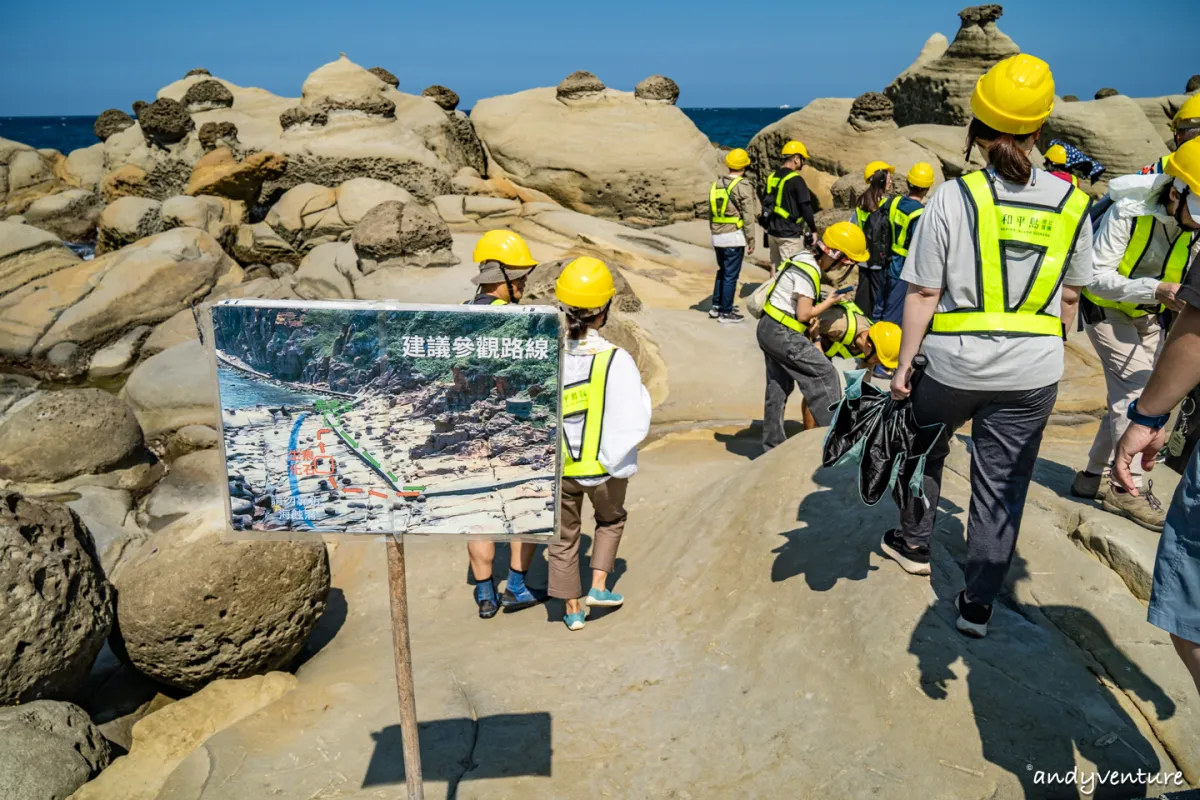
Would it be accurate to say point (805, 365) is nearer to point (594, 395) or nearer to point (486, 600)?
point (594, 395)

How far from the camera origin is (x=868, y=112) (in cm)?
1716

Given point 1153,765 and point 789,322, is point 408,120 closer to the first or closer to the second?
point 789,322

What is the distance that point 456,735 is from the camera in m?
3.43

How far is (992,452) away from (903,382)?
0.37 metres

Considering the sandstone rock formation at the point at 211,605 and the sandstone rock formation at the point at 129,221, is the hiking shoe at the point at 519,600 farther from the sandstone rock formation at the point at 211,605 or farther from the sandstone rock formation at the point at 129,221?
the sandstone rock formation at the point at 129,221

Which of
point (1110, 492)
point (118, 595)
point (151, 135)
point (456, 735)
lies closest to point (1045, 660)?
point (1110, 492)

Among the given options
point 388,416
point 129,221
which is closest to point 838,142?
point 129,221

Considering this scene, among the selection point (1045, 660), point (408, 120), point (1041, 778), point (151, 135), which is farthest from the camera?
point (151, 135)

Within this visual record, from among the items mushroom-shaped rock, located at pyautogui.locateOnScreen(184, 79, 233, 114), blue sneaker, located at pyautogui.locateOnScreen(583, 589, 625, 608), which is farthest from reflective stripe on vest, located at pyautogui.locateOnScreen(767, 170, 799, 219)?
mushroom-shaped rock, located at pyautogui.locateOnScreen(184, 79, 233, 114)

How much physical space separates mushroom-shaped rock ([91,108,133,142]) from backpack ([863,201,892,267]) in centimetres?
1930

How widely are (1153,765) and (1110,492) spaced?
186cm

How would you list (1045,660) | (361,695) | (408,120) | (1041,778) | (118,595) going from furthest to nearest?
(408,120) → (118,595) → (361,695) → (1045,660) → (1041,778)

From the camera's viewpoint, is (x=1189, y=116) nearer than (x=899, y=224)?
Yes

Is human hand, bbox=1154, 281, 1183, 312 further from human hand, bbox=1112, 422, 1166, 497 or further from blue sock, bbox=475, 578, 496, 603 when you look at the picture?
blue sock, bbox=475, 578, 496, 603
